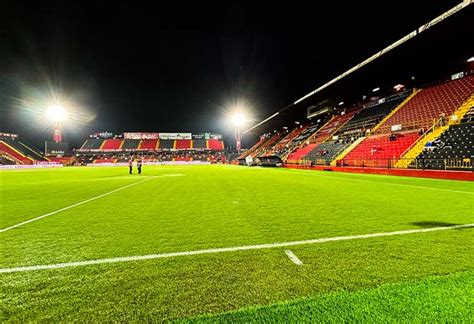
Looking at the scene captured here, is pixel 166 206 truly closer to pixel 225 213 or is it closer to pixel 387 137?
pixel 225 213

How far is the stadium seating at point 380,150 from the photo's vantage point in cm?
1998

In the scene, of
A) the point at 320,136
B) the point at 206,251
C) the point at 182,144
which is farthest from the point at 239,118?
the point at 206,251

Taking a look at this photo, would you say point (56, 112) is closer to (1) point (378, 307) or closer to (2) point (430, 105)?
(2) point (430, 105)

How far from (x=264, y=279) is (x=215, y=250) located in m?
0.95

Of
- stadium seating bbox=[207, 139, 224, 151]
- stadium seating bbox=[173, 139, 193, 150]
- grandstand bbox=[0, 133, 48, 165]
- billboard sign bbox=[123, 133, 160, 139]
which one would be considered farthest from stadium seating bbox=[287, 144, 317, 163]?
grandstand bbox=[0, 133, 48, 165]

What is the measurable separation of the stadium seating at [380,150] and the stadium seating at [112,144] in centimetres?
8091

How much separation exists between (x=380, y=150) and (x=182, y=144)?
75.4 meters

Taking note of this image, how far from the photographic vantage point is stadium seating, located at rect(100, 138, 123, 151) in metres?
86.7

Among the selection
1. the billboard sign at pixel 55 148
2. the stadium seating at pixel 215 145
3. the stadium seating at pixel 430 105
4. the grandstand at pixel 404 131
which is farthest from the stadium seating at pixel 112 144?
the stadium seating at pixel 430 105

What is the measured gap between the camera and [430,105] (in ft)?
77.6

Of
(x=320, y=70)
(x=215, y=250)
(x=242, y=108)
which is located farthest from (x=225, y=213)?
(x=242, y=108)

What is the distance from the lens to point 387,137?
2458cm

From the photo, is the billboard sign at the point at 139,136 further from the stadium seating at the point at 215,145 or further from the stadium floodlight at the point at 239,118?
the stadium floodlight at the point at 239,118

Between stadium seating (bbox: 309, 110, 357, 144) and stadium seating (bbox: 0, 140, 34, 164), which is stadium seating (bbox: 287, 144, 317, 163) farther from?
stadium seating (bbox: 0, 140, 34, 164)
